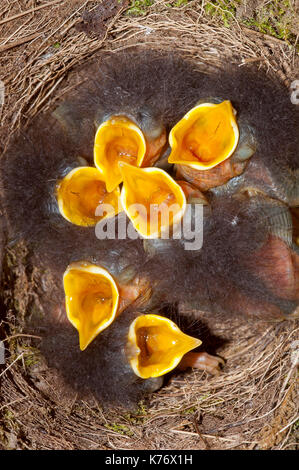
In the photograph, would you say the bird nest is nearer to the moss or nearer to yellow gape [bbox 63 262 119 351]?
the moss

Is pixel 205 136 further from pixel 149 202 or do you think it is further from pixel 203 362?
pixel 203 362

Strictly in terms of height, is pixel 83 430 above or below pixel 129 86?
below

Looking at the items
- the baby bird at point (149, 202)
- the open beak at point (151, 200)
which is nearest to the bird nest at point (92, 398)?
the baby bird at point (149, 202)

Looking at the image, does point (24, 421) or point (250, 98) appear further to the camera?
point (24, 421)

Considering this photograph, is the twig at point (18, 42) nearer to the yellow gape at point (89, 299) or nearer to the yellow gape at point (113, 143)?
the yellow gape at point (113, 143)

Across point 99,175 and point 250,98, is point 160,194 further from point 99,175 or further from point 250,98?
point 250,98

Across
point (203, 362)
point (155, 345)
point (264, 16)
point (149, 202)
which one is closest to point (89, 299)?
point (155, 345)
